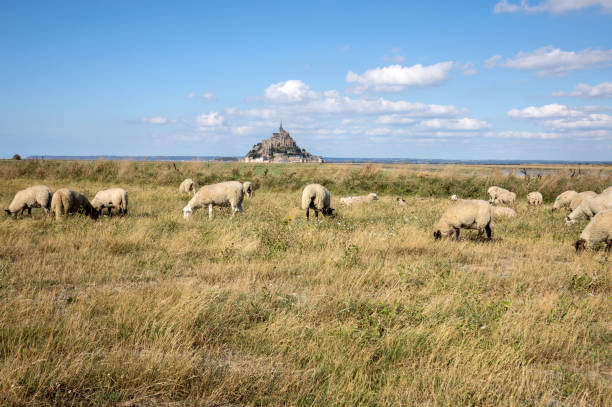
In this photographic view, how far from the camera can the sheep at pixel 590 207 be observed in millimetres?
14171

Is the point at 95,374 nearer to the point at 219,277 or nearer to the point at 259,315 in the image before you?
the point at 259,315

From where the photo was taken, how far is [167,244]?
409 inches

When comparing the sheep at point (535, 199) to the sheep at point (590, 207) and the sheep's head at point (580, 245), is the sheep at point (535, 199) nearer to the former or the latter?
the sheep at point (590, 207)

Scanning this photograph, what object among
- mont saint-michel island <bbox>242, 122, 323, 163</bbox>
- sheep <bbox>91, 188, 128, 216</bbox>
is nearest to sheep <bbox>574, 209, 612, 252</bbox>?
sheep <bbox>91, 188, 128, 216</bbox>

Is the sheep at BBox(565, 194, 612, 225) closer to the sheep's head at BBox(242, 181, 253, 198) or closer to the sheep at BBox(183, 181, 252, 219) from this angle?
the sheep at BBox(183, 181, 252, 219)

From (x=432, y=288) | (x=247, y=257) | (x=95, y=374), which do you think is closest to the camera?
(x=95, y=374)

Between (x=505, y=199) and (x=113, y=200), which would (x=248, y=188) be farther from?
(x=505, y=199)

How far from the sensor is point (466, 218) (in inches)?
458

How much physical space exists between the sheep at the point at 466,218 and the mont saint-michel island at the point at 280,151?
134 metres

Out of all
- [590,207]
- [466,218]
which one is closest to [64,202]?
[466,218]

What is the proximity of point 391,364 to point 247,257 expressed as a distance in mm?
5456

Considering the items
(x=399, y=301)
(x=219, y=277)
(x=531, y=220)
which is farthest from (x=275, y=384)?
(x=531, y=220)

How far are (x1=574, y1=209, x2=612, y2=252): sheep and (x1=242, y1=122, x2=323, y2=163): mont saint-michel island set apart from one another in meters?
136

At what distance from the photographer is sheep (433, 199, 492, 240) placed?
1148 cm
